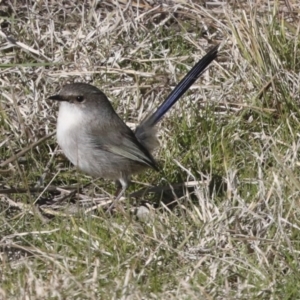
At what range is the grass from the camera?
457cm

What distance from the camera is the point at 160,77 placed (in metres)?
6.68

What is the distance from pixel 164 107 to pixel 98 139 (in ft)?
1.54

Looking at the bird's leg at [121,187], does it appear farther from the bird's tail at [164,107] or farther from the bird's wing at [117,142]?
the bird's tail at [164,107]

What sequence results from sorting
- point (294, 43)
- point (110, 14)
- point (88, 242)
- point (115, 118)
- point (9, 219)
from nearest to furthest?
point (88, 242) < point (9, 219) < point (115, 118) < point (294, 43) < point (110, 14)

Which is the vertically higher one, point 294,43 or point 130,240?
point 294,43

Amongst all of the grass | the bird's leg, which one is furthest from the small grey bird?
the grass

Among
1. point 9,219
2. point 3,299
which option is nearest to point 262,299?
point 3,299

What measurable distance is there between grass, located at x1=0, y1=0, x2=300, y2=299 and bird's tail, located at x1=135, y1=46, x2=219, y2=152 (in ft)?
0.45

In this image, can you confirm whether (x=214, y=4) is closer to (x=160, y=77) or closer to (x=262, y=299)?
(x=160, y=77)

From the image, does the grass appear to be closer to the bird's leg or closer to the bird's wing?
the bird's leg

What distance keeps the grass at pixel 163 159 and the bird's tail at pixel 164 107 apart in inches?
5.5

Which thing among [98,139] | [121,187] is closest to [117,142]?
[98,139]

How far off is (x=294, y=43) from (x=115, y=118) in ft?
4.25

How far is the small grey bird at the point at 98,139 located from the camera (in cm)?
577
